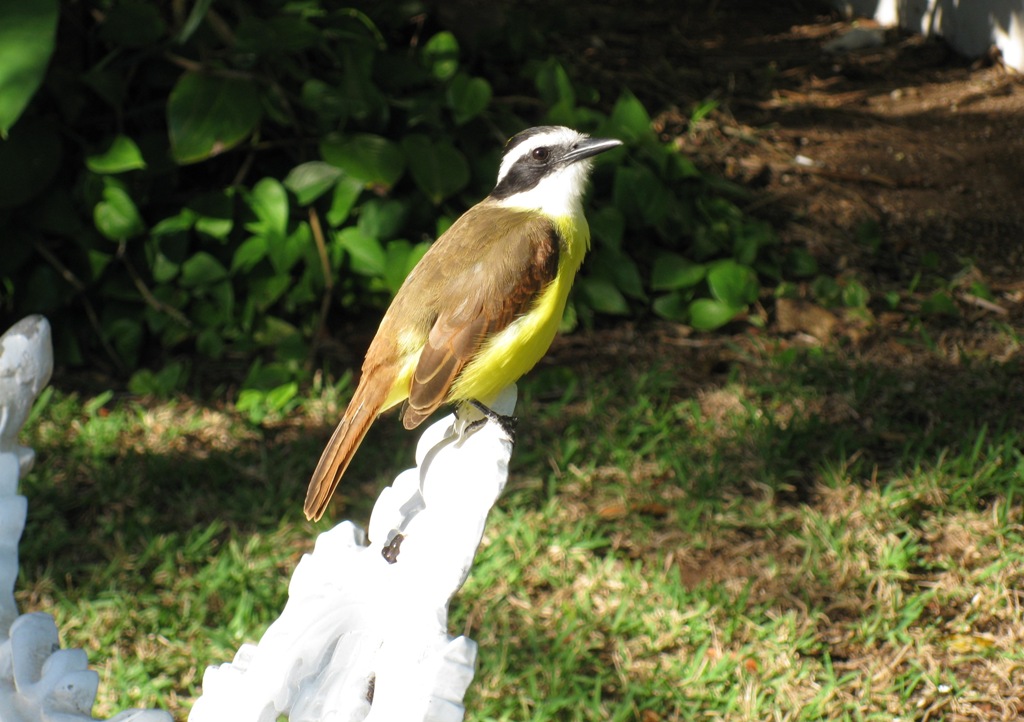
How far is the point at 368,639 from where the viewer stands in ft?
4.29

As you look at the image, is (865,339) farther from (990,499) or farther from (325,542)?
(325,542)

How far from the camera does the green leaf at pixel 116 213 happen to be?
483 centimetres

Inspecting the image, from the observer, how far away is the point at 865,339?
202 inches

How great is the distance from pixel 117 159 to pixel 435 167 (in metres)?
1.35

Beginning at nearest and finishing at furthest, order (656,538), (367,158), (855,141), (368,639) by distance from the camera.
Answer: (368,639) < (656,538) < (367,158) < (855,141)

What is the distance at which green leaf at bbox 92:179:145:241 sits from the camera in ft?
15.9

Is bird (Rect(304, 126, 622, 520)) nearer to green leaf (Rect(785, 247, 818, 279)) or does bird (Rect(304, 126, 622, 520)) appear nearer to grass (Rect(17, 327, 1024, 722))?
grass (Rect(17, 327, 1024, 722))

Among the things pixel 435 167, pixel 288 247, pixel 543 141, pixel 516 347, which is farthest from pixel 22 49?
pixel 516 347

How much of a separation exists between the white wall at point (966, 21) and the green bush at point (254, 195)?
276 cm

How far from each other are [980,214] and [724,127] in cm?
164

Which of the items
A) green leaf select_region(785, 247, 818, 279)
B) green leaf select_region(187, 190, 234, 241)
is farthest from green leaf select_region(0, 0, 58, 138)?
green leaf select_region(785, 247, 818, 279)

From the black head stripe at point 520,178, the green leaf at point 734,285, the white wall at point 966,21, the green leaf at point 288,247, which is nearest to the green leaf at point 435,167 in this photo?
the green leaf at point 288,247

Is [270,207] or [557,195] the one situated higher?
[557,195]

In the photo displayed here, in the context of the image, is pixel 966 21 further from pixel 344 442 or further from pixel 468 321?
pixel 344 442
